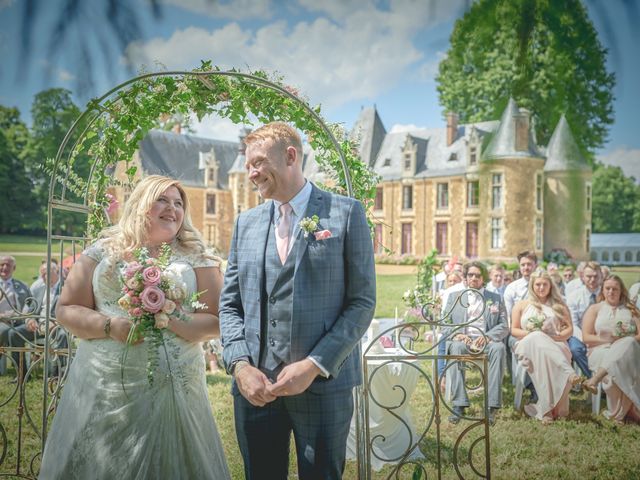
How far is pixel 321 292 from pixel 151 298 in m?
0.78

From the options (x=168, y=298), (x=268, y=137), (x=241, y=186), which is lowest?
(x=168, y=298)

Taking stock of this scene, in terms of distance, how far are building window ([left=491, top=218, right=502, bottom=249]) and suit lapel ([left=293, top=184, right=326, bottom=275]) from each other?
24741mm

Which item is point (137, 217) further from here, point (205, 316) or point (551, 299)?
point (551, 299)

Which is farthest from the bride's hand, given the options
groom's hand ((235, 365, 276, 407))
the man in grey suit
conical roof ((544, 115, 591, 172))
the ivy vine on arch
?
conical roof ((544, 115, 591, 172))

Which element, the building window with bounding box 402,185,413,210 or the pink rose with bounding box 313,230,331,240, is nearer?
the pink rose with bounding box 313,230,331,240

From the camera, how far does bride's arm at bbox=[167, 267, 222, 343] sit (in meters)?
2.74

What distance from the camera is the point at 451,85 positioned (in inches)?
1009

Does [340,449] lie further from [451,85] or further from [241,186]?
[241,186]

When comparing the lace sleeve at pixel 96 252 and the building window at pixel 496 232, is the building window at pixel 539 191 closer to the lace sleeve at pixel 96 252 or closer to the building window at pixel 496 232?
the building window at pixel 496 232

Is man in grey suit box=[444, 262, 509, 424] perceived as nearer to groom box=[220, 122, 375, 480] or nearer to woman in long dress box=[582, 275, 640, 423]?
woman in long dress box=[582, 275, 640, 423]

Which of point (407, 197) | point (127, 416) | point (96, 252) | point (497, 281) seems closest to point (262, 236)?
point (96, 252)

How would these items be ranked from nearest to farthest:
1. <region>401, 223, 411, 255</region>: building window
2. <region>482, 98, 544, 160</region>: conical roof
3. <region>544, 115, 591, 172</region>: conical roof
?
1. <region>544, 115, 591, 172</region>: conical roof
2. <region>482, 98, 544, 160</region>: conical roof
3. <region>401, 223, 411, 255</region>: building window

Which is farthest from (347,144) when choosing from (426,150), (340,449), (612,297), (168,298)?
(426,150)

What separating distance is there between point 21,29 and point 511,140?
84.1 ft
